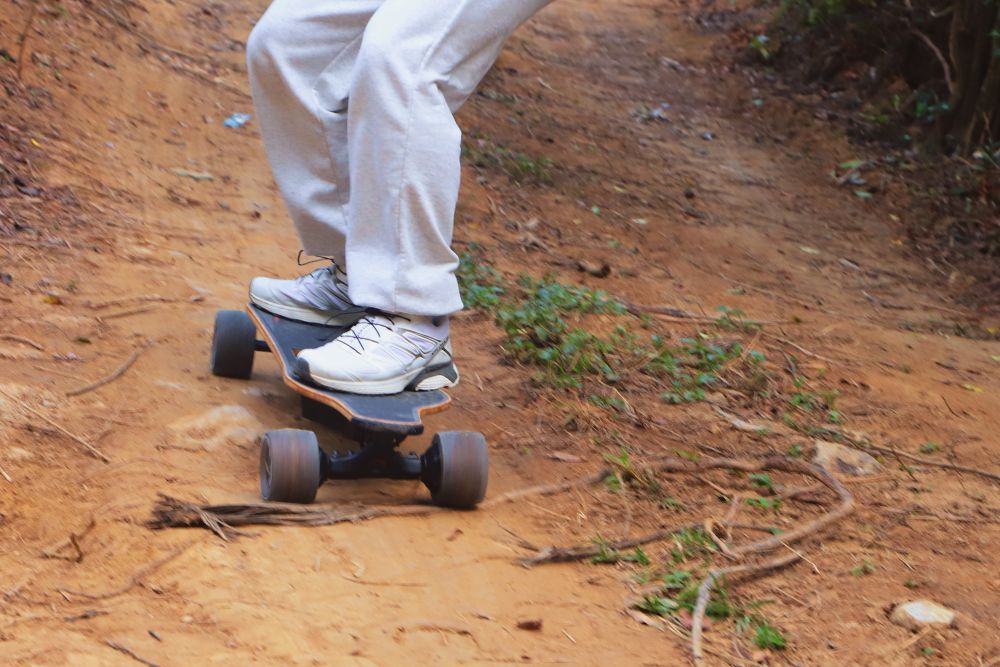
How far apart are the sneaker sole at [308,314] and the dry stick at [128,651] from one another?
1303mm

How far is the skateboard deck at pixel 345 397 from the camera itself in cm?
241

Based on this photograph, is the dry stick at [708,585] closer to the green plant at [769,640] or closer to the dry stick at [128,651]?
the green plant at [769,640]

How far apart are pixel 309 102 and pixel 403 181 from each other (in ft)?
1.41

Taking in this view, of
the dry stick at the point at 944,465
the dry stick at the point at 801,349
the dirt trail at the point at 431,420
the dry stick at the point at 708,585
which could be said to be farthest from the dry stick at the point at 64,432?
the dry stick at the point at 801,349

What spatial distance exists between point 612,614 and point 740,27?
9.79 metres

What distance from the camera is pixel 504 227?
5.40 m

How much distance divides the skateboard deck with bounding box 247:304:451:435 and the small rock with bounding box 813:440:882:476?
3.66ft

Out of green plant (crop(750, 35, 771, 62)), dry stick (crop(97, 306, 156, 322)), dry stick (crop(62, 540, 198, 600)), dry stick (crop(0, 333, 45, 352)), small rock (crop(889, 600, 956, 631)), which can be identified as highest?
dry stick (crop(62, 540, 198, 600))

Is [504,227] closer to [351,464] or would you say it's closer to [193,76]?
[193,76]

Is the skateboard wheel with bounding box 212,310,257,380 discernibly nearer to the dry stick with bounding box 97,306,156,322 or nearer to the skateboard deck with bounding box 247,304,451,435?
the skateboard deck with bounding box 247,304,451,435

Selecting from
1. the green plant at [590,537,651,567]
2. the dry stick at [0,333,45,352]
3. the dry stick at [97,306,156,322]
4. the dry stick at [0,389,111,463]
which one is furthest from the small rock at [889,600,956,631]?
the dry stick at [97,306,156,322]

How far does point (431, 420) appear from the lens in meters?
3.11

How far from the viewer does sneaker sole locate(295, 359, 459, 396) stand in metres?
2.53

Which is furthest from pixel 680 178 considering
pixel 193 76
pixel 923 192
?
pixel 193 76
